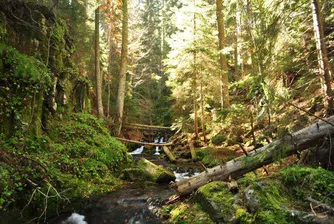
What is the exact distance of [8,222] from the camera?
5.54m

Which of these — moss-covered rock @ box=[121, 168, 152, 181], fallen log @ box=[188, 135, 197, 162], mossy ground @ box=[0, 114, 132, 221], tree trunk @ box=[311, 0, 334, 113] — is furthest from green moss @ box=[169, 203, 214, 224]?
fallen log @ box=[188, 135, 197, 162]

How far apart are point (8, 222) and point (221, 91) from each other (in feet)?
42.1

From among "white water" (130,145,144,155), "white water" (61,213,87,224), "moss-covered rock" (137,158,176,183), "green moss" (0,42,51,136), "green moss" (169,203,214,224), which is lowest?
"white water" (130,145,144,155)

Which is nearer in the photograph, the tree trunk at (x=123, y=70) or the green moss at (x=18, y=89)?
the green moss at (x=18, y=89)

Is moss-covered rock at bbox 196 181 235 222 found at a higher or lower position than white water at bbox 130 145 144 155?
higher

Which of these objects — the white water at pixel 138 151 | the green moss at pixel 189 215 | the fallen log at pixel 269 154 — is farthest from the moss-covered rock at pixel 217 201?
the white water at pixel 138 151

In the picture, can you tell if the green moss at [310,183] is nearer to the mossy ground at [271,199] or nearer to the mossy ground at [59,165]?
the mossy ground at [271,199]

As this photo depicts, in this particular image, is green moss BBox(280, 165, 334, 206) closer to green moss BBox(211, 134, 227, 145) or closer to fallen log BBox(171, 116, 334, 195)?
fallen log BBox(171, 116, 334, 195)

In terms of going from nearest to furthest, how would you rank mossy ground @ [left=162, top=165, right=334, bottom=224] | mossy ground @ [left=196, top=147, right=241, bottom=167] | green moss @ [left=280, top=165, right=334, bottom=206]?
mossy ground @ [left=162, top=165, right=334, bottom=224] → green moss @ [left=280, top=165, right=334, bottom=206] → mossy ground @ [left=196, top=147, right=241, bottom=167]

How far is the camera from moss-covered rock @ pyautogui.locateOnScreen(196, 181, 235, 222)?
5164mm

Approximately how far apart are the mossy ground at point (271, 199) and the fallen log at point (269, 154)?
55cm

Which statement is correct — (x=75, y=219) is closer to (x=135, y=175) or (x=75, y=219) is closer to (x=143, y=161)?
(x=135, y=175)

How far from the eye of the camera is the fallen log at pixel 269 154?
590cm

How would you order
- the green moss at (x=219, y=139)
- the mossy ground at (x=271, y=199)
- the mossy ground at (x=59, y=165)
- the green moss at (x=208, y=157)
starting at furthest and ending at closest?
the green moss at (x=219, y=139)
the green moss at (x=208, y=157)
the mossy ground at (x=59, y=165)
the mossy ground at (x=271, y=199)
